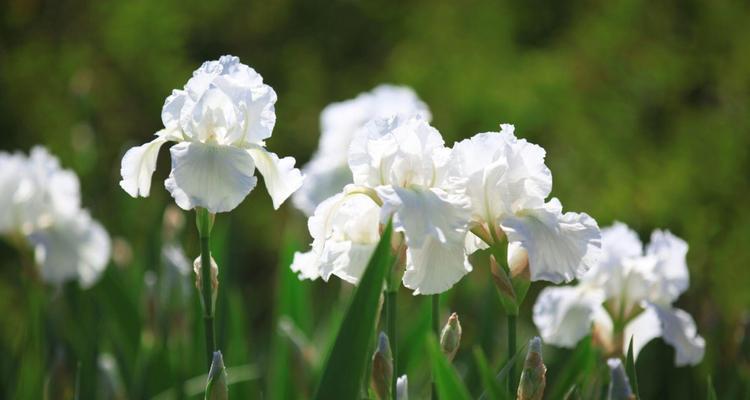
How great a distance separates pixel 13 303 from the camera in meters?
4.38

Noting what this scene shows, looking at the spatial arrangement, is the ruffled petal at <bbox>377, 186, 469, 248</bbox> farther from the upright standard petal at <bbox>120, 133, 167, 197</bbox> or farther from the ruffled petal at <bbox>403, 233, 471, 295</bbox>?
the upright standard petal at <bbox>120, 133, 167, 197</bbox>

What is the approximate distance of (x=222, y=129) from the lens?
5.04ft

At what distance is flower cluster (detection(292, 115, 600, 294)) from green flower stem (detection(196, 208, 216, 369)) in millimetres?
170

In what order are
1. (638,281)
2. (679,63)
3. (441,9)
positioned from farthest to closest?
(441,9)
(679,63)
(638,281)

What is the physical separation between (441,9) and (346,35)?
769mm

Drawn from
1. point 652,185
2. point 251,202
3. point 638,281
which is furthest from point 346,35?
point 638,281

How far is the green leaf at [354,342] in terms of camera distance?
140 cm

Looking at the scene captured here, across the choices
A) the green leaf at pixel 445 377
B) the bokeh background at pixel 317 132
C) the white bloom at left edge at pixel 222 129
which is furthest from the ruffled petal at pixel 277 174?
the bokeh background at pixel 317 132

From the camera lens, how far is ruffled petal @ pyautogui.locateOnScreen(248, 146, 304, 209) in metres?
1.50

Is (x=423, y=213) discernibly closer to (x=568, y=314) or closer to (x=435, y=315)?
(x=435, y=315)

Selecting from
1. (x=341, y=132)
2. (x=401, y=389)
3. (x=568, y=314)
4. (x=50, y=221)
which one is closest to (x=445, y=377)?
(x=401, y=389)

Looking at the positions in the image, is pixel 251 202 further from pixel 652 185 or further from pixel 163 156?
pixel 652 185

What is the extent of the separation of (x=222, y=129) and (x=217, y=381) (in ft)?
1.38

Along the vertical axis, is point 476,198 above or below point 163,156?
below
